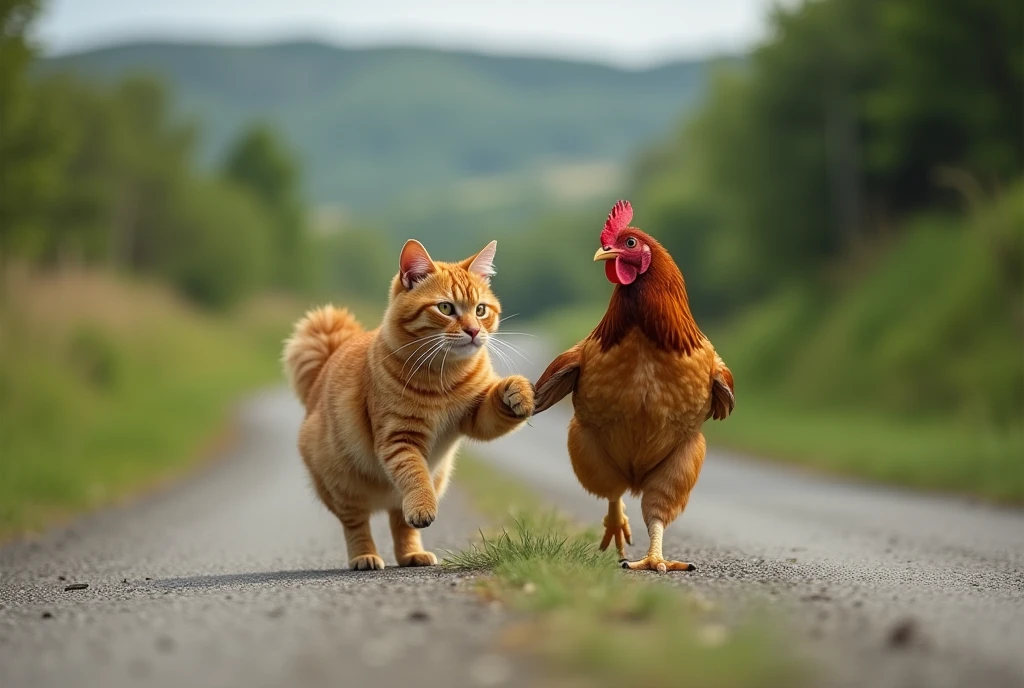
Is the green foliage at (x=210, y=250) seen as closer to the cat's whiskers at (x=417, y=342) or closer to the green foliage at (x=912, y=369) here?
the green foliage at (x=912, y=369)

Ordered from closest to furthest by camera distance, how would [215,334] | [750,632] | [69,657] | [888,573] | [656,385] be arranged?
1. [750,632]
2. [69,657]
3. [656,385]
4. [888,573]
5. [215,334]

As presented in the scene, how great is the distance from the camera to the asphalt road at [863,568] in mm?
3990

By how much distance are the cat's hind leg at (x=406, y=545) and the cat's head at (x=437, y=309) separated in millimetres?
1169

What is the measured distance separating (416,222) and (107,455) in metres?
155

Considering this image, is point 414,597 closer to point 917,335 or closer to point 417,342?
point 417,342

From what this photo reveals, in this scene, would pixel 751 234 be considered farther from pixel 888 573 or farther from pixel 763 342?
pixel 888 573

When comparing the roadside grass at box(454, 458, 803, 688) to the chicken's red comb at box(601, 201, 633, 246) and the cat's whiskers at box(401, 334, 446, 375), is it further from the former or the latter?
the chicken's red comb at box(601, 201, 633, 246)

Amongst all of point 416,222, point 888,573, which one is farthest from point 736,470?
point 416,222

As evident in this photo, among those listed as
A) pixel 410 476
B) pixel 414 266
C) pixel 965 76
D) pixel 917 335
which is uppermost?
pixel 965 76

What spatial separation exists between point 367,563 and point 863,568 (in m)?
2.88

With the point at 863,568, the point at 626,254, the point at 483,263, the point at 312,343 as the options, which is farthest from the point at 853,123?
the point at 626,254

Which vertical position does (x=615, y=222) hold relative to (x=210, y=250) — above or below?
below

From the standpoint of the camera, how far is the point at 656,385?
6141 mm

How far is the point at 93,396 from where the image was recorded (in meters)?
20.2
